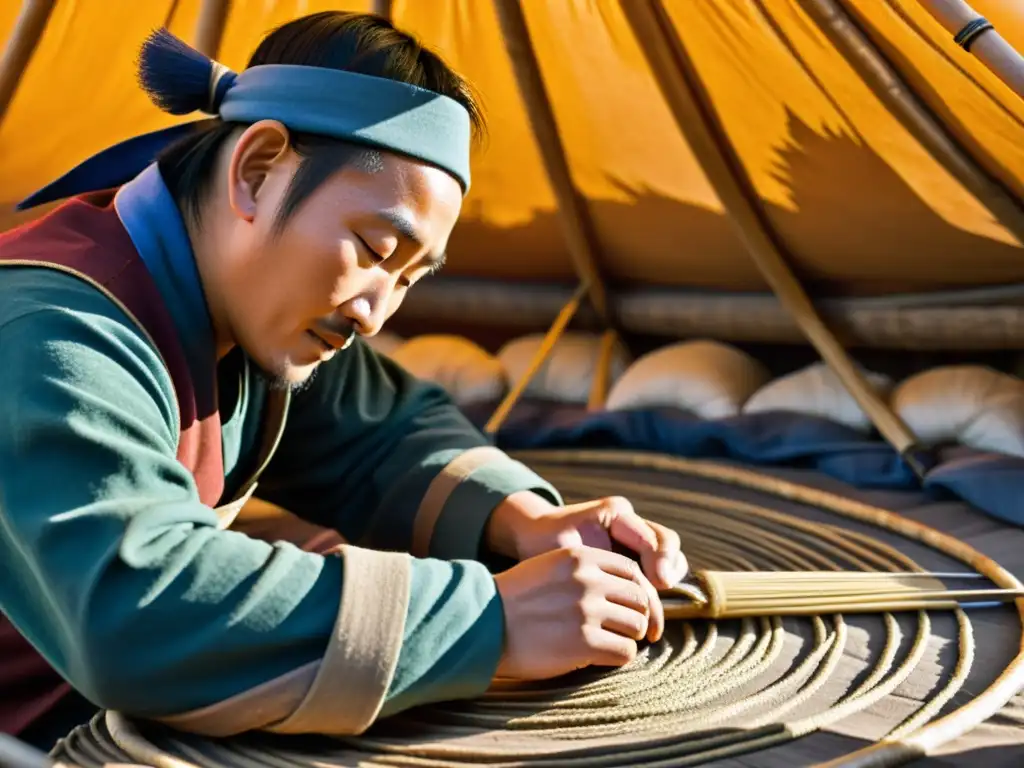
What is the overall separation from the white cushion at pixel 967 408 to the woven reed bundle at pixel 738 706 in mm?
346

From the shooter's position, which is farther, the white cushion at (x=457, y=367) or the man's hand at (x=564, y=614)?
the white cushion at (x=457, y=367)

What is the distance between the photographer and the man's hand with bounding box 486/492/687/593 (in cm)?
94

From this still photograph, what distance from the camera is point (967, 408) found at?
153 centimetres

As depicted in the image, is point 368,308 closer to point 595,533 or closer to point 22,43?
point 595,533

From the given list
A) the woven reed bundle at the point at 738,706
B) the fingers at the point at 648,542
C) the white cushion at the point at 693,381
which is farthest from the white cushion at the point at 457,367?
the fingers at the point at 648,542

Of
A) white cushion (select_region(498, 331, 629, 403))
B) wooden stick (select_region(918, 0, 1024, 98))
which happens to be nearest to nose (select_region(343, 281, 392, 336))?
wooden stick (select_region(918, 0, 1024, 98))

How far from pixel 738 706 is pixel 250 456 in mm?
495

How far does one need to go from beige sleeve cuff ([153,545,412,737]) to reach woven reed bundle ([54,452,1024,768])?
0.08 feet

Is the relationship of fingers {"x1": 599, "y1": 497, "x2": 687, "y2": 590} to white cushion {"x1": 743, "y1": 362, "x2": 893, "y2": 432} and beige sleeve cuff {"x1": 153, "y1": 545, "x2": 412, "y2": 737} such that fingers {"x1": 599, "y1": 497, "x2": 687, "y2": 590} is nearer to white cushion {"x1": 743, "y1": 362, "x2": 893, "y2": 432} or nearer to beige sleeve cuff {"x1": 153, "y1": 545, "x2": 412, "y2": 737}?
beige sleeve cuff {"x1": 153, "y1": 545, "x2": 412, "y2": 737}

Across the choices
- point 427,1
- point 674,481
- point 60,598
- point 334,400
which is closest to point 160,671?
point 60,598

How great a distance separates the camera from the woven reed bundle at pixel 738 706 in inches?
29.1

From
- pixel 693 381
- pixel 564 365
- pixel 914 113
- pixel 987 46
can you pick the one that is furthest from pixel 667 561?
pixel 564 365

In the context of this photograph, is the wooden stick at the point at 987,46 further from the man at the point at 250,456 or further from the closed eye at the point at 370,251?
the closed eye at the point at 370,251

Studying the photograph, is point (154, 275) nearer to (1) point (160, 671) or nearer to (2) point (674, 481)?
(1) point (160, 671)
